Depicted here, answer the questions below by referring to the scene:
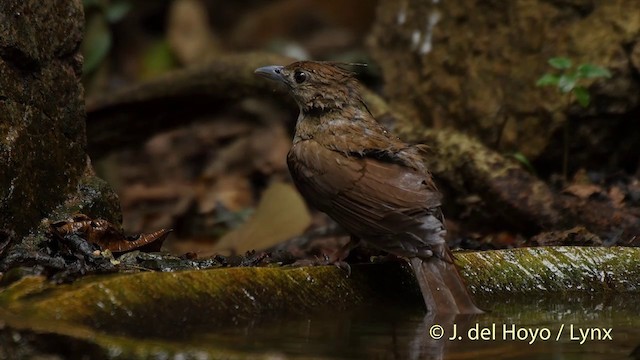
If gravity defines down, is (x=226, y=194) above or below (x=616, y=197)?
below

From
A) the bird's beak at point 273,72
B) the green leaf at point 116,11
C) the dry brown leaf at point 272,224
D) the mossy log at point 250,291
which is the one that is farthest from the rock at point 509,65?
the green leaf at point 116,11

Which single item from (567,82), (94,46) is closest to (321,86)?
(567,82)

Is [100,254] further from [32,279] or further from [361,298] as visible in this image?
[361,298]

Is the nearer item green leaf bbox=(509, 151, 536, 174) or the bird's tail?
the bird's tail

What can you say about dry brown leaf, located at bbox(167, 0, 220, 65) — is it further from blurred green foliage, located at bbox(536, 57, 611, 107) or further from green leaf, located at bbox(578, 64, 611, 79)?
green leaf, located at bbox(578, 64, 611, 79)

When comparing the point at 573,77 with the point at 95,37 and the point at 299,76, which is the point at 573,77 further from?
the point at 95,37

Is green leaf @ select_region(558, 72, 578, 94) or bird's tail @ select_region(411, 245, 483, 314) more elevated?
green leaf @ select_region(558, 72, 578, 94)

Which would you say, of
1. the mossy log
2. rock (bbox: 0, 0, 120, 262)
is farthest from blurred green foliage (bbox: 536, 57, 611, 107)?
rock (bbox: 0, 0, 120, 262)

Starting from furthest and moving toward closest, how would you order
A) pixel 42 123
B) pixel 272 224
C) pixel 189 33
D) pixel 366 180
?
pixel 189 33, pixel 272 224, pixel 366 180, pixel 42 123
